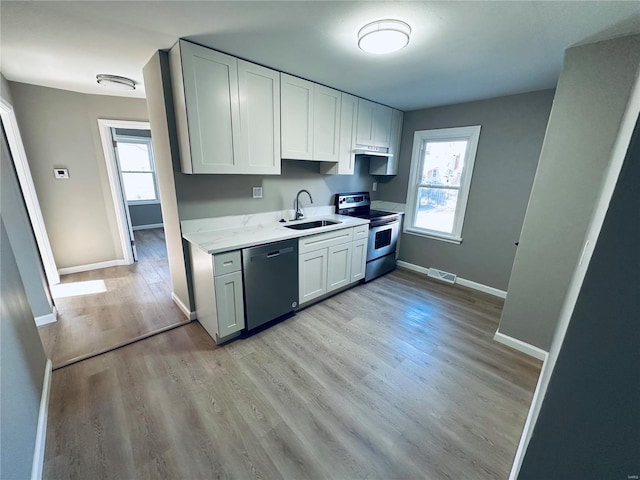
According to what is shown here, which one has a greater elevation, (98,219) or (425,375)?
(98,219)

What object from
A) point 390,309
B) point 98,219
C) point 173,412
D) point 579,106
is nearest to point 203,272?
point 173,412

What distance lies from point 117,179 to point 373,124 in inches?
150

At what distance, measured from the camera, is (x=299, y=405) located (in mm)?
1718

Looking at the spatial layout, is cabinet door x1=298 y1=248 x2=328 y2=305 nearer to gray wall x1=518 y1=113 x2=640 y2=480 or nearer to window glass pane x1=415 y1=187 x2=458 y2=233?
window glass pane x1=415 y1=187 x2=458 y2=233

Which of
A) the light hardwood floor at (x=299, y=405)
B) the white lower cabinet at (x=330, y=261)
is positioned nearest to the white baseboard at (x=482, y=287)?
the light hardwood floor at (x=299, y=405)

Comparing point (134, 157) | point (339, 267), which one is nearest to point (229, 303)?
point (339, 267)

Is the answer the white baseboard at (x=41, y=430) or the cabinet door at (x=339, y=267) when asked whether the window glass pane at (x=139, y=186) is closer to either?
the white baseboard at (x=41, y=430)

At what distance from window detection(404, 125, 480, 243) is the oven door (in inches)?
14.4

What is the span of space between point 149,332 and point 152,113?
2103 millimetres

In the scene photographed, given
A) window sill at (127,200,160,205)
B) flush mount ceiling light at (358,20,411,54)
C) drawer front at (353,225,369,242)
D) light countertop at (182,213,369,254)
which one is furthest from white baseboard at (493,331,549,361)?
window sill at (127,200,160,205)

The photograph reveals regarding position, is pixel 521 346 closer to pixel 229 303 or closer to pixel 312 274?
pixel 312 274

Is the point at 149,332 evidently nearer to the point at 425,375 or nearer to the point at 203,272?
the point at 203,272

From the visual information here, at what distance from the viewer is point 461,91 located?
2855 mm

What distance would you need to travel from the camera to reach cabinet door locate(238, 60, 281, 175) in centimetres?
226
